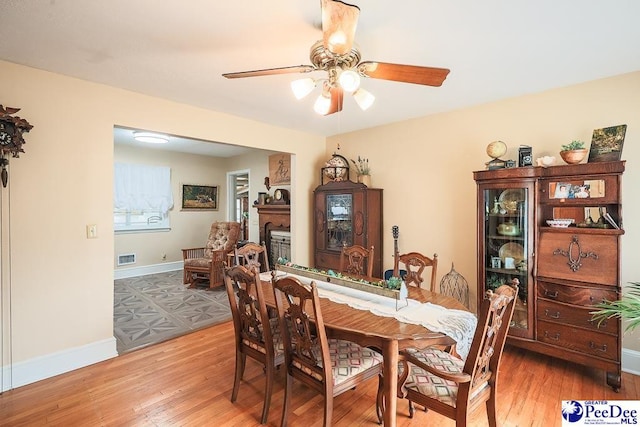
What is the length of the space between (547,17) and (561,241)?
1.71m

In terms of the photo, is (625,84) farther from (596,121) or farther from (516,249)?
(516,249)

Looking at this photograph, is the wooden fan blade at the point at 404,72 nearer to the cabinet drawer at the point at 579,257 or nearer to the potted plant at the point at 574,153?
the potted plant at the point at 574,153

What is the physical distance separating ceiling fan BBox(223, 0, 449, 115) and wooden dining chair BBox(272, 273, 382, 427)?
1122 millimetres

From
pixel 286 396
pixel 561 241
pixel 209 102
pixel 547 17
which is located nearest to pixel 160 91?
pixel 209 102

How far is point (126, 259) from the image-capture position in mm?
5613

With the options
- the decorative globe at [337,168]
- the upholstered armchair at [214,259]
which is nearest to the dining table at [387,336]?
the decorative globe at [337,168]

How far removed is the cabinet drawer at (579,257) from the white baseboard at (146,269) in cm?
611

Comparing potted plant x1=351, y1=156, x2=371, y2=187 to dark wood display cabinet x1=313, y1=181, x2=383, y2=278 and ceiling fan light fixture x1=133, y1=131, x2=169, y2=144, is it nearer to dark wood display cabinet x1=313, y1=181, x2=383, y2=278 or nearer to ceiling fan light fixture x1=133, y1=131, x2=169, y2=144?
dark wood display cabinet x1=313, y1=181, x2=383, y2=278

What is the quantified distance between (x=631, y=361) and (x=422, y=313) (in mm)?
2160

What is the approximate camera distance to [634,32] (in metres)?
1.90

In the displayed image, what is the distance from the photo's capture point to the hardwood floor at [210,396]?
1.96 metres

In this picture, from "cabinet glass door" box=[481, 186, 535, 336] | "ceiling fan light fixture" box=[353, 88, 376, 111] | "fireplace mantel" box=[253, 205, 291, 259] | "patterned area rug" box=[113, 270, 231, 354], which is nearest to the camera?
"ceiling fan light fixture" box=[353, 88, 376, 111]

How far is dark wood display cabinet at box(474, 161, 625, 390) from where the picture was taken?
2.30m

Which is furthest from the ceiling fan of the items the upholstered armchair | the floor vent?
the floor vent
